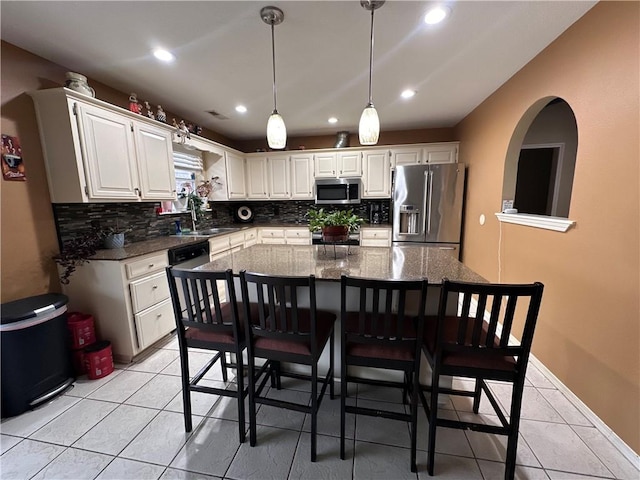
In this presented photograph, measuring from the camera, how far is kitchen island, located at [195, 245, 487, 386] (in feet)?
5.15

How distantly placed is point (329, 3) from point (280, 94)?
54.1 inches

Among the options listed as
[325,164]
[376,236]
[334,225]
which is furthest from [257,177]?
[334,225]

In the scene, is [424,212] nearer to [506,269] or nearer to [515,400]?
[506,269]

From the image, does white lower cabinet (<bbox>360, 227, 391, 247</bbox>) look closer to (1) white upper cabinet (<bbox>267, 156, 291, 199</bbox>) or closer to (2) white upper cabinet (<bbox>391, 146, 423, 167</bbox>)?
(2) white upper cabinet (<bbox>391, 146, 423, 167</bbox>)

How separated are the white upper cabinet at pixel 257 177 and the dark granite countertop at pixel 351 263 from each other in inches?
98.7

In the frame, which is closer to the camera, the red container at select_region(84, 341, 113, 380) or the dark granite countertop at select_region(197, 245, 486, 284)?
the dark granite countertop at select_region(197, 245, 486, 284)

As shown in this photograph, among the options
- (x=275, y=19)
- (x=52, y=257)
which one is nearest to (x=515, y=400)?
(x=275, y=19)

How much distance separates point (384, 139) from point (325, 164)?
1.08 meters

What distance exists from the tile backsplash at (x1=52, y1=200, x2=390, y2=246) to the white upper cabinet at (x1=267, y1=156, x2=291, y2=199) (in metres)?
0.36

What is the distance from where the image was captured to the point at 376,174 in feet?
14.0

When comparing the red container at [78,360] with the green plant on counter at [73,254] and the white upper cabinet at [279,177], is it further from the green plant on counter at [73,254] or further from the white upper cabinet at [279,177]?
the white upper cabinet at [279,177]

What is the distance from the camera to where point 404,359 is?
4.35 feet

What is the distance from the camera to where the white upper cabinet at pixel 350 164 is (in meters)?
4.32

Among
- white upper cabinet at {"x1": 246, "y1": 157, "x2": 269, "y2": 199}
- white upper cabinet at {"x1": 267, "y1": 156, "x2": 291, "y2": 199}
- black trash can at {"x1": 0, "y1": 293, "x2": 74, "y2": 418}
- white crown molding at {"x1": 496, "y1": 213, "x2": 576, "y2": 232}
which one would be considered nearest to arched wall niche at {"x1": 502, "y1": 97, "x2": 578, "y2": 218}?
white crown molding at {"x1": 496, "y1": 213, "x2": 576, "y2": 232}
